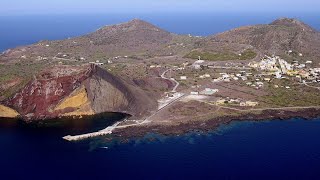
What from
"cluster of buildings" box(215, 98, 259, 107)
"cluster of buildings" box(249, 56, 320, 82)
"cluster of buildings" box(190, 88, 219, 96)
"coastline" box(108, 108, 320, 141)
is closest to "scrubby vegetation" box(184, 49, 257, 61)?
"cluster of buildings" box(249, 56, 320, 82)

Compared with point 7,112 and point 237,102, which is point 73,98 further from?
point 237,102

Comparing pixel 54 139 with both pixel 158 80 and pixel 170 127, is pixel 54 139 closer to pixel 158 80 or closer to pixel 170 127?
pixel 170 127

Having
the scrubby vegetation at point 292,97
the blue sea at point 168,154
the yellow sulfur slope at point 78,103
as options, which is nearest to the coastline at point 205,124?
the blue sea at point 168,154

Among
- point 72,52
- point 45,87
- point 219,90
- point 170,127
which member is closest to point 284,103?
point 219,90

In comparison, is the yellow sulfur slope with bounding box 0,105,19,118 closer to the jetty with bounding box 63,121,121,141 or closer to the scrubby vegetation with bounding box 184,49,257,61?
the jetty with bounding box 63,121,121,141

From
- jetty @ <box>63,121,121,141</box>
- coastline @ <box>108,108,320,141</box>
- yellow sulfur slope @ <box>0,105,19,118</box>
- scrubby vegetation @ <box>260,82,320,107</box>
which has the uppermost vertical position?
scrubby vegetation @ <box>260,82,320,107</box>

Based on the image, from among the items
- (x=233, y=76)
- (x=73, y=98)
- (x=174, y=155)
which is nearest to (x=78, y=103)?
(x=73, y=98)
